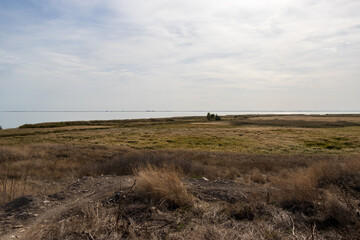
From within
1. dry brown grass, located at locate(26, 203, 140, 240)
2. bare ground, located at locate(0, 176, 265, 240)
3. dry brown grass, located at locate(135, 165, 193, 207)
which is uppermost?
dry brown grass, located at locate(135, 165, 193, 207)

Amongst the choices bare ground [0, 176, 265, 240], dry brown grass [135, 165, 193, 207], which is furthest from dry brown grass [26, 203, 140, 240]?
dry brown grass [135, 165, 193, 207]

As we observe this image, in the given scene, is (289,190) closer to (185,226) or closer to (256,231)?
(256,231)

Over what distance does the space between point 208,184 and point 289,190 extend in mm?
2991

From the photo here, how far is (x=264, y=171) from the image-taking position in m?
14.8

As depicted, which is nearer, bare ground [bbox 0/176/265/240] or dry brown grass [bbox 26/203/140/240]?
dry brown grass [bbox 26/203/140/240]

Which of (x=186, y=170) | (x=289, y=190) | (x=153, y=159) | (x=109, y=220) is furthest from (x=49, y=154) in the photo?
(x=289, y=190)

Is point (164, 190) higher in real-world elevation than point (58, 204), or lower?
higher

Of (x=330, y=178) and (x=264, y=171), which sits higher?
(x=330, y=178)

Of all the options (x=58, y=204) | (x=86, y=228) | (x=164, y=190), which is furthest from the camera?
(x=58, y=204)

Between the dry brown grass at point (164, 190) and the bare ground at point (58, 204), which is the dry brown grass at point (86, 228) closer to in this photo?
the bare ground at point (58, 204)

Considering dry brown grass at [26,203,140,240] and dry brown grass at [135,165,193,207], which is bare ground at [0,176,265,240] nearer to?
dry brown grass at [26,203,140,240]

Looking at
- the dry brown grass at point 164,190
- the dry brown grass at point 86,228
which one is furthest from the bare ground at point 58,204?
the dry brown grass at point 164,190

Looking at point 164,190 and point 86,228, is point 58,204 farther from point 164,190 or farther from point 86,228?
point 164,190

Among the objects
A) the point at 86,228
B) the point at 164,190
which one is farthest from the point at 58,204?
the point at 164,190
